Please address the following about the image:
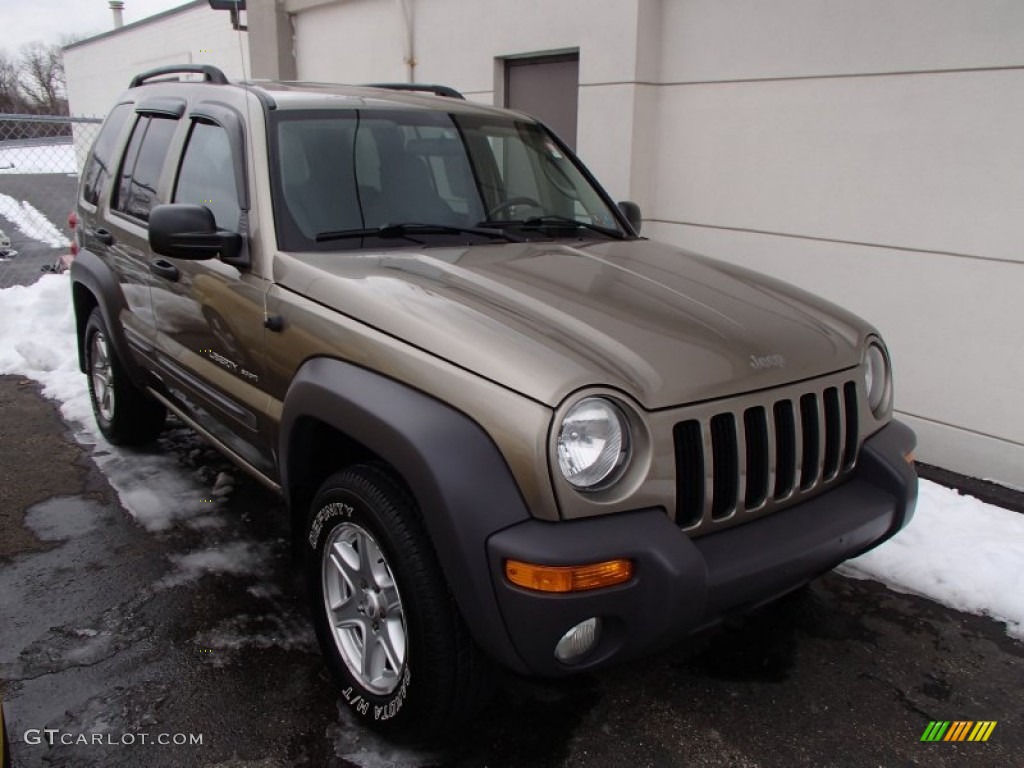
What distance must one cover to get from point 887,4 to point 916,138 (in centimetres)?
82

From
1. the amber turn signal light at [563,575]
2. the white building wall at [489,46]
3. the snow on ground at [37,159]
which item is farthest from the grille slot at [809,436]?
the snow on ground at [37,159]

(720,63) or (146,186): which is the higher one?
(720,63)

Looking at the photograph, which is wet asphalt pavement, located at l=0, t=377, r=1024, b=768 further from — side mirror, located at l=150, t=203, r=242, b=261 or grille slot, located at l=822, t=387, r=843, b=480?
side mirror, located at l=150, t=203, r=242, b=261

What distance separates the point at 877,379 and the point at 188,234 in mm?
2473

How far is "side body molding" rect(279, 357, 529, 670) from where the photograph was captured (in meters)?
2.01

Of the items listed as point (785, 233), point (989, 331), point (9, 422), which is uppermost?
point (785, 233)

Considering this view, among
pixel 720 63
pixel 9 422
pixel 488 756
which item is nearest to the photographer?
pixel 488 756

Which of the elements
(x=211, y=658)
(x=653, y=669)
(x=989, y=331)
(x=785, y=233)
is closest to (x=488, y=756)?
(x=653, y=669)

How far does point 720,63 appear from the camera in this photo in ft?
19.0

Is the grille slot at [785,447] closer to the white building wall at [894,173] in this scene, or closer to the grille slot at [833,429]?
the grille slot at [833,429]

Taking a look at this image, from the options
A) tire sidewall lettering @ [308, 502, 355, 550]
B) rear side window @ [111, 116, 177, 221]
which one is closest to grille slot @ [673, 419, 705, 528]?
tire sidewall lettering @ [308, 502, 355, 550]

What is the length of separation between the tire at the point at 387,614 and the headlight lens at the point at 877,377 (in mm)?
1651

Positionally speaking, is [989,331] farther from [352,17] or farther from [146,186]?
[352,17]

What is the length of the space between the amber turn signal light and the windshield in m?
1.49
